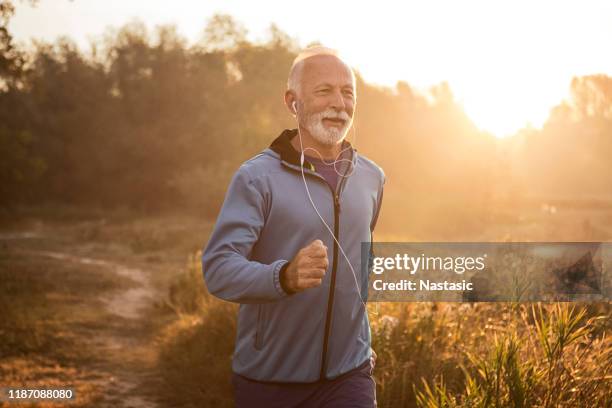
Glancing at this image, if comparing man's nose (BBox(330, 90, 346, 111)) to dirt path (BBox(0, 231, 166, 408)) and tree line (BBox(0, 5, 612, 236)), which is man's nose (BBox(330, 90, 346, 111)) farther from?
tree line (BBox(0, 5, 612, 236))

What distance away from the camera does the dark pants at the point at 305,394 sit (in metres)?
2.81

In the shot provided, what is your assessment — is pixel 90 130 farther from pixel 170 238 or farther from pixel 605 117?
pixel 605 117

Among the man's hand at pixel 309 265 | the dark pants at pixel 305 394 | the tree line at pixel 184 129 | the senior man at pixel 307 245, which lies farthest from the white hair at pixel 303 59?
the tree line at pixel 184 129

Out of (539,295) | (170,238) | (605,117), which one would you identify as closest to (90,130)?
(170,238)

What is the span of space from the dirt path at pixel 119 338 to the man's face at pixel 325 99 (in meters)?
5.35

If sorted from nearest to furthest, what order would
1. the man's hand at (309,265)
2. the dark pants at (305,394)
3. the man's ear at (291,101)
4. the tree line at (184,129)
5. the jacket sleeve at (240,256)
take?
the man's hand at (309,265) < the jacket sleeve at (240,256) < the dark pants at (305,394) < the man's ear at (291,101) < the tree line at (184,129)

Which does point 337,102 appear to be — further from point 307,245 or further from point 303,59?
point 307,245

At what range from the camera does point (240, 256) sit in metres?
2.52

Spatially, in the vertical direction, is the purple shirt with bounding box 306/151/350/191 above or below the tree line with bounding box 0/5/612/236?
below

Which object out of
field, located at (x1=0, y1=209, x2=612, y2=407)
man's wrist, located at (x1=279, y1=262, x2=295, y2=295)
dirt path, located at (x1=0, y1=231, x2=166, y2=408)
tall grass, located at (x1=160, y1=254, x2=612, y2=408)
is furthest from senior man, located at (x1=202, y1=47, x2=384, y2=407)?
dirt path, located at (x1=0, y1=231, x2=166, y2=408)

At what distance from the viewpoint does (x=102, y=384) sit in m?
7.88

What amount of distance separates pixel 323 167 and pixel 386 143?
3746 cm

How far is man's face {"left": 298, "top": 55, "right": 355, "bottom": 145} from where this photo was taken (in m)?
2.97

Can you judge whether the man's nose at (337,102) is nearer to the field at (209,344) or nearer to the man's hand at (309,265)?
the man's hand at (309,265)
